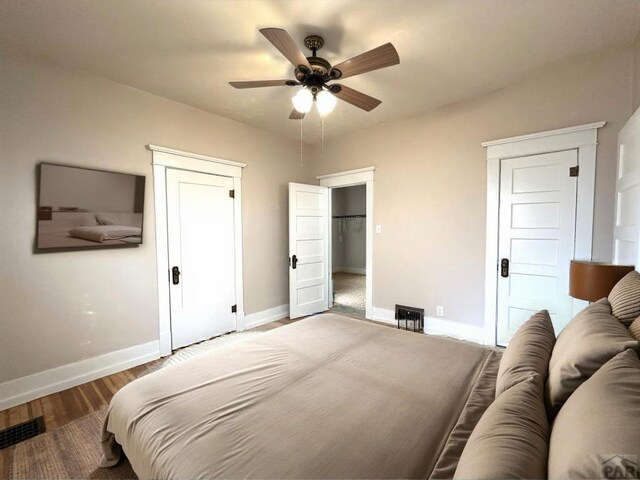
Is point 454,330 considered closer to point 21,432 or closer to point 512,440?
point 512,440

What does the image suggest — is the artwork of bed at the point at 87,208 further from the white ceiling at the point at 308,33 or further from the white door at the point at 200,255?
the white ceiling at the point at 308,33

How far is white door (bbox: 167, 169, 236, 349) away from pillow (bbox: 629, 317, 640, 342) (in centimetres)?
350

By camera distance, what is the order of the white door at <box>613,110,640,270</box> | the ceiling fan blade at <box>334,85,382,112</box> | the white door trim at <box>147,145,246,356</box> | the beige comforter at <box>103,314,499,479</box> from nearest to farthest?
the beige comforter at <box>103,314,499,479</box>
the white door at <box>613,110,640,270</box>
the ceiling fan blade at <box>334,85,382,112</box>
the white door trim at <box>147,145,246,356</box>

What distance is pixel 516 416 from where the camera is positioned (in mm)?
845

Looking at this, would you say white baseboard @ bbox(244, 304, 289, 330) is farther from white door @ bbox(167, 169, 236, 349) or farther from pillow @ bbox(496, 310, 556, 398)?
pillow @ bbox(496, 310, 556, 398)

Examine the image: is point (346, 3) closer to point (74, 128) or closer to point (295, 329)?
point (295, 329)

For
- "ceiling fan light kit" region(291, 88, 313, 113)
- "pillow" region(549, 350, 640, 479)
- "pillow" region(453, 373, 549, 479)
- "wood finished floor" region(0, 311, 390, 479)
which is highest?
"ceiling fan light kit" region(291, 88, 313, 113)

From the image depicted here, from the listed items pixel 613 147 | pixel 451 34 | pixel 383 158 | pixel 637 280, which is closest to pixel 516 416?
pixel 637 280

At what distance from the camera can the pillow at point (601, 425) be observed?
1.82 feet

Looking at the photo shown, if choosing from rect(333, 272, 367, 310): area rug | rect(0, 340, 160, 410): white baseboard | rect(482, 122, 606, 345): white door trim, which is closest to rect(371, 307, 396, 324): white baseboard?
rect(333, 272, 367, 310): area rug

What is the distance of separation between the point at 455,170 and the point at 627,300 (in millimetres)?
2319

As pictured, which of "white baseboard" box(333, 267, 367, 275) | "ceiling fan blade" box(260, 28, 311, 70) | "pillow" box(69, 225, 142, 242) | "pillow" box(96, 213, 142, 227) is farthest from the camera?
"white baseboard" box(333, 267, 367, 275)

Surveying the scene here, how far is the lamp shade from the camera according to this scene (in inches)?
71.1

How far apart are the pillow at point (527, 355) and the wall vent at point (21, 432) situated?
9.43 feet
